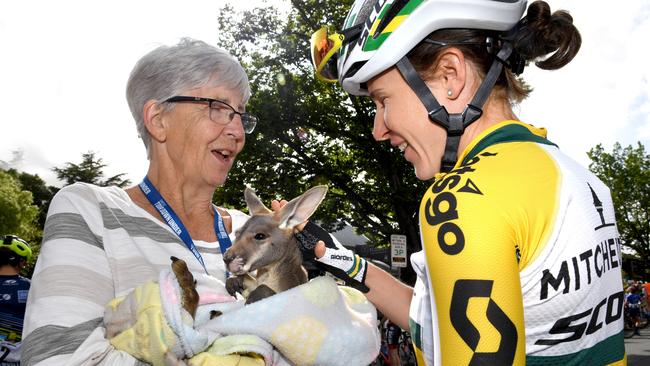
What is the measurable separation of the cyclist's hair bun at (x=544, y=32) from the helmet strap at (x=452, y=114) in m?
0.15

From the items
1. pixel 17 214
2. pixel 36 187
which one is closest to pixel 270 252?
pixel 17 214

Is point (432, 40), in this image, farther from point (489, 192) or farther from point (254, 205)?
point (254, 205)

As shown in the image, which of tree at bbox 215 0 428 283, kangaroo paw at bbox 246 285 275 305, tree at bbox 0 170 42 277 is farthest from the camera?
tree at bbox 0 170 42 277

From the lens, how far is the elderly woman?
2088mm

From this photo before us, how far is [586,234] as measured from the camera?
5.08 ft

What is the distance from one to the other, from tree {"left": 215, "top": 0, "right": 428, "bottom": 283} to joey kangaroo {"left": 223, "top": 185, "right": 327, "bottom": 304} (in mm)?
18707

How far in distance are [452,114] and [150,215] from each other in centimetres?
163

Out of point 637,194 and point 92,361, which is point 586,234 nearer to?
point 92,361

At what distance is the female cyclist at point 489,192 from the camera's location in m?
1.43

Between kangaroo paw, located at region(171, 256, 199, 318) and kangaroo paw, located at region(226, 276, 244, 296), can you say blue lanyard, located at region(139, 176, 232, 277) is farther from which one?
kangaroo paw, located at region(171, 256, 199, 318)

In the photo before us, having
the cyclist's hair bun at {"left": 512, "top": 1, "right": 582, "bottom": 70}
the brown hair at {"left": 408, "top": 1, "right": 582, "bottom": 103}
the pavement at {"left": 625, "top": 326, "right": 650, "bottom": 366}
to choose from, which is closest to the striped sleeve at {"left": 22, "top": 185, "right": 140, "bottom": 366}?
the brown hair at {"left": 408, "top": 1, "right": 582, "bottom": 103}

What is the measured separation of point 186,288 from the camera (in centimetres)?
197

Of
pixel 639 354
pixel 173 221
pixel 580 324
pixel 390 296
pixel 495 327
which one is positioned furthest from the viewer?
pixel 639 354

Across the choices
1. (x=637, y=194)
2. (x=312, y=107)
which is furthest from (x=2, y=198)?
(x=637, y=194)
